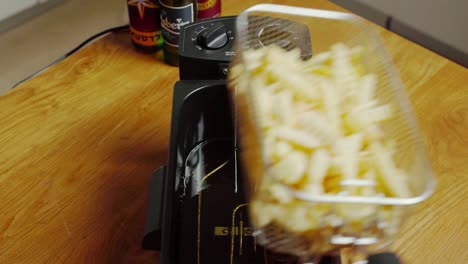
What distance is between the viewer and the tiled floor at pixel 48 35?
1.07 m

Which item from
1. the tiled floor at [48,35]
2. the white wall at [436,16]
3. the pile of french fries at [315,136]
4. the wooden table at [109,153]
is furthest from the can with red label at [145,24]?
the white wall at [436,16]

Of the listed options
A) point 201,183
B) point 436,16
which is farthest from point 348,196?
point 436,16

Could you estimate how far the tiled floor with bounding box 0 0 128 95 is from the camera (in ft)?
3.50

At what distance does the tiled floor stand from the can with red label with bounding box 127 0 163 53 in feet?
0.84

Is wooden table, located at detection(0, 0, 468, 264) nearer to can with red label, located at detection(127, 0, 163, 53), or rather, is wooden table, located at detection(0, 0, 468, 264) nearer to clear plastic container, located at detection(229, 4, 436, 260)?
can with red label, located at detection(127, 0, 163, 53)

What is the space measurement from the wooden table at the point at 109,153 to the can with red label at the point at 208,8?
10cm

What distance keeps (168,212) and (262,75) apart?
0.18 m

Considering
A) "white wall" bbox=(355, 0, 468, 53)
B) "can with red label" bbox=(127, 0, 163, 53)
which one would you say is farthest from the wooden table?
"white wall" bbox=(355, 0, 468, 53)

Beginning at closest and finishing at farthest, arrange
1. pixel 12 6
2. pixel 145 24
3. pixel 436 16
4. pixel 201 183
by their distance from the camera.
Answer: pixel 201 183
pixel 145 24
pixel 12 6
pixel 436 16

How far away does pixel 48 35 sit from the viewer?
3.58ft

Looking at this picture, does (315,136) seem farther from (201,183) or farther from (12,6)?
(12,6)

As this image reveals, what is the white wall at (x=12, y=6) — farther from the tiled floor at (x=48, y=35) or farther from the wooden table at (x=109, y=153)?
the wooden table at (x=109, y=153)

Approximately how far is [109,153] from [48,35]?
522 millimetres

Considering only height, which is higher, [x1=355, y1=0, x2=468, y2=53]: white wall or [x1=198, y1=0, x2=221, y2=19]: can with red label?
[x1=198, y1=0, x2=221, y2=19]: can with red label
